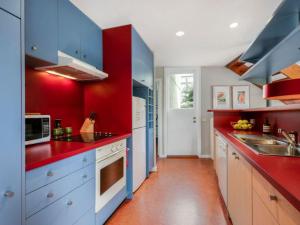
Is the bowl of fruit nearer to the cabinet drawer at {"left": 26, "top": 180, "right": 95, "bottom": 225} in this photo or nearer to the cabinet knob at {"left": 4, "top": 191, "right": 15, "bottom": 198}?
the cabinet drawer at {"left": 26, "top": 180, "right": 95, "bottom": 225}

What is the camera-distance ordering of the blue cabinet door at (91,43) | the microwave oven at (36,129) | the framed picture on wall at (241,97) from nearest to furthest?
the microwave oven at (36,129) → the blue cabinet door at (91,43) → the framed picture on wall at (241,97)

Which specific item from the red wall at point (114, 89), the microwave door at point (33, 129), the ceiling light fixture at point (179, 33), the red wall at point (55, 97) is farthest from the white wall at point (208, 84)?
the microwave door at point (33, 129)

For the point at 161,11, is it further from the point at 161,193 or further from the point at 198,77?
the point at 198,77

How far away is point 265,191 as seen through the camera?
97 cm

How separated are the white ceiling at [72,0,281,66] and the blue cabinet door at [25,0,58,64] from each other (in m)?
0.58

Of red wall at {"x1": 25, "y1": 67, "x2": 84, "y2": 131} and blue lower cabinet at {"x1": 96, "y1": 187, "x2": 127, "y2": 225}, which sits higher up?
red wall at {"x1": 25, "y1": 67, "x2": 84, "y2": 131}

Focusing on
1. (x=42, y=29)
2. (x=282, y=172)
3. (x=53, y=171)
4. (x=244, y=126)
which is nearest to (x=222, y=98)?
(x=244, y=126)

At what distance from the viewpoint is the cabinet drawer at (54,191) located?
1.06 metres

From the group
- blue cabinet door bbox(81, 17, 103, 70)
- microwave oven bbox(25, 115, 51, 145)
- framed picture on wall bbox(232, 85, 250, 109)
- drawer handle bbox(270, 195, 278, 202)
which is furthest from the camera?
framed picture on wall bbox(232, 85, 250, 109)

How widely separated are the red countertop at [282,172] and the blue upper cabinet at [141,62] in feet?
6.08

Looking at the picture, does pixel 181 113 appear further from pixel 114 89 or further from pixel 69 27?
pixel 69 27

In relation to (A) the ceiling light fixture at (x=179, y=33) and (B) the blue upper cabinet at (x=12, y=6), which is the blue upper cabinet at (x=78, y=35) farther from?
(A) the ceiling light fixture at (x=179, y=33)

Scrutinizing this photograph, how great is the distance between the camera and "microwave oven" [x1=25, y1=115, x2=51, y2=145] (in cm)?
156

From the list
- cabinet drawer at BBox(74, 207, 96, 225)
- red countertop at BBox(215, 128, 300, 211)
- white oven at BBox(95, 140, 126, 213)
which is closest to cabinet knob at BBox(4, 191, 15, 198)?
cabinet drawer at BBox(74, 207, 96, 225)
